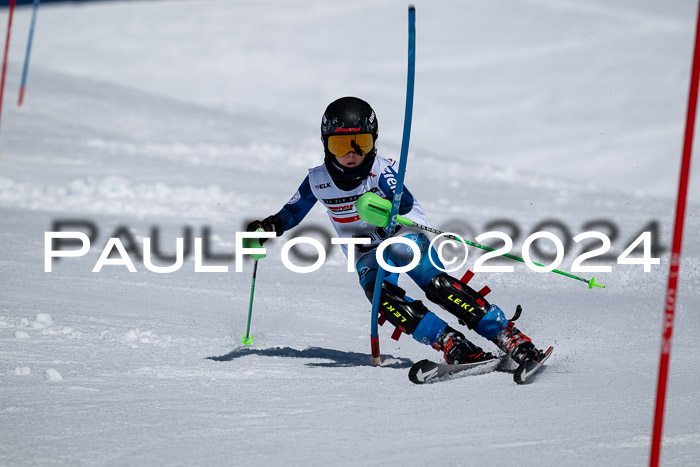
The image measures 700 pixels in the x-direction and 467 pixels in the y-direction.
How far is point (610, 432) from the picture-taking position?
3377 millimetres

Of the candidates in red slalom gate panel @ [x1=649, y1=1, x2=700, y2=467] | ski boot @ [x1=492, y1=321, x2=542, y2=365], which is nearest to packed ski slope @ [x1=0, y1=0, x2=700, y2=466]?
ski boot @ [x1=492, y1=321, x2=542, y2=365]

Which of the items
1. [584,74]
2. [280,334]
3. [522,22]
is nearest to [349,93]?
[584,74]

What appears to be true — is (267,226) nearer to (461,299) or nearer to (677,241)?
(461,299)

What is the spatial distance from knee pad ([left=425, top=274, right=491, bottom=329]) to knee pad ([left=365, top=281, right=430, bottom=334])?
0.11 m

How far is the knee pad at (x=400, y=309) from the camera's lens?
4.46 metres

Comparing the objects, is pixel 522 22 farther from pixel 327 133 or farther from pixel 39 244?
pixel 327 133

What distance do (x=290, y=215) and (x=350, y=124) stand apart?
0.79 meters

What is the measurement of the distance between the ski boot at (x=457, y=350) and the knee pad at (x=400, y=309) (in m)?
0.16

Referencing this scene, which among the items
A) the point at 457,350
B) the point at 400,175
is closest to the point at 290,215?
the point at 400,175

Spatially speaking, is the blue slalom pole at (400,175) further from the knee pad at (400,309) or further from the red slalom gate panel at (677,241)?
the red slalom gate panel at (677,241)

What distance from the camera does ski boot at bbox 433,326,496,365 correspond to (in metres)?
4.41

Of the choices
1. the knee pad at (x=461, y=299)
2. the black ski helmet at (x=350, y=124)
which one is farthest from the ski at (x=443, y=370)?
the black ski helmet at (x=350, y=124)

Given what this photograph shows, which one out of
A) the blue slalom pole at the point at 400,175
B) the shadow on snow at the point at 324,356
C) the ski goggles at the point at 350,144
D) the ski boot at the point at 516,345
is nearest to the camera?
the blue slalom pole at the point at 400,175

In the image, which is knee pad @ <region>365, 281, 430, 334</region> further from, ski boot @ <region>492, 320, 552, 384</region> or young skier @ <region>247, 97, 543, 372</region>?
ski boot @ <region>492, 320, 552, 384</region>
